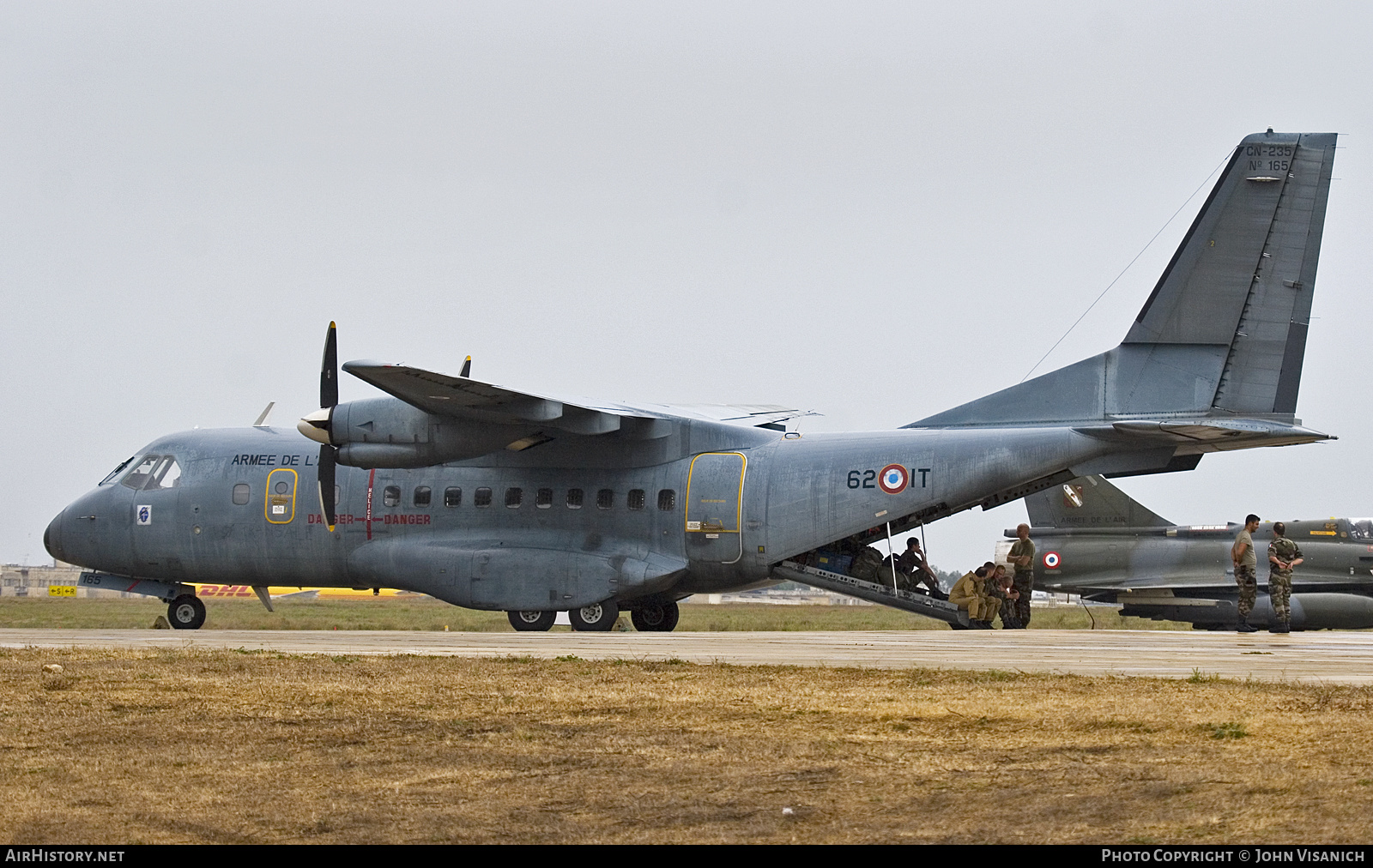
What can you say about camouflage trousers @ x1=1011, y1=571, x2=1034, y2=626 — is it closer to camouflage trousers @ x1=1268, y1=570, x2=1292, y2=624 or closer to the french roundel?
the french roundel

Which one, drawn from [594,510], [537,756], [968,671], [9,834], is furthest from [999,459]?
[9,834]

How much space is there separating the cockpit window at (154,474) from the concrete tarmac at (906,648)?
5.06m

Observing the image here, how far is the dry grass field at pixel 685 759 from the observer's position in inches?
265

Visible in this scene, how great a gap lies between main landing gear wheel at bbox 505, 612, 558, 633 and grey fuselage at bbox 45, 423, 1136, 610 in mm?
435

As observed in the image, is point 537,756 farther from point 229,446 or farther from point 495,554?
point 229,446

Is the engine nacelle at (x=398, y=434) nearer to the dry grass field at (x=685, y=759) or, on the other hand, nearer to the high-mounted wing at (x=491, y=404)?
the high-mounted wing at (x=491, y=404)

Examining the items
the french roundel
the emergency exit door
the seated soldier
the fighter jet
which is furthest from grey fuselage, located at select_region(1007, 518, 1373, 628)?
the emergency exit door

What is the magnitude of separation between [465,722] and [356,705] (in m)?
1.33

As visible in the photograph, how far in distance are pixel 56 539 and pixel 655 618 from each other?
1094cm

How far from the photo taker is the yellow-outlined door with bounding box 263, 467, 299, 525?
25.7 metres

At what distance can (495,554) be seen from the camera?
24.5 m

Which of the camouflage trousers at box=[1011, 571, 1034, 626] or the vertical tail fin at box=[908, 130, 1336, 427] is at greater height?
the vertical tail fin at box=[908, 130, 1336, 427]

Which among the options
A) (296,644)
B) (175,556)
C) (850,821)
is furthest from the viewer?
(175,556)

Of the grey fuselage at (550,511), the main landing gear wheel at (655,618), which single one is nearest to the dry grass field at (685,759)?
the grey fuselage at (550,511)
